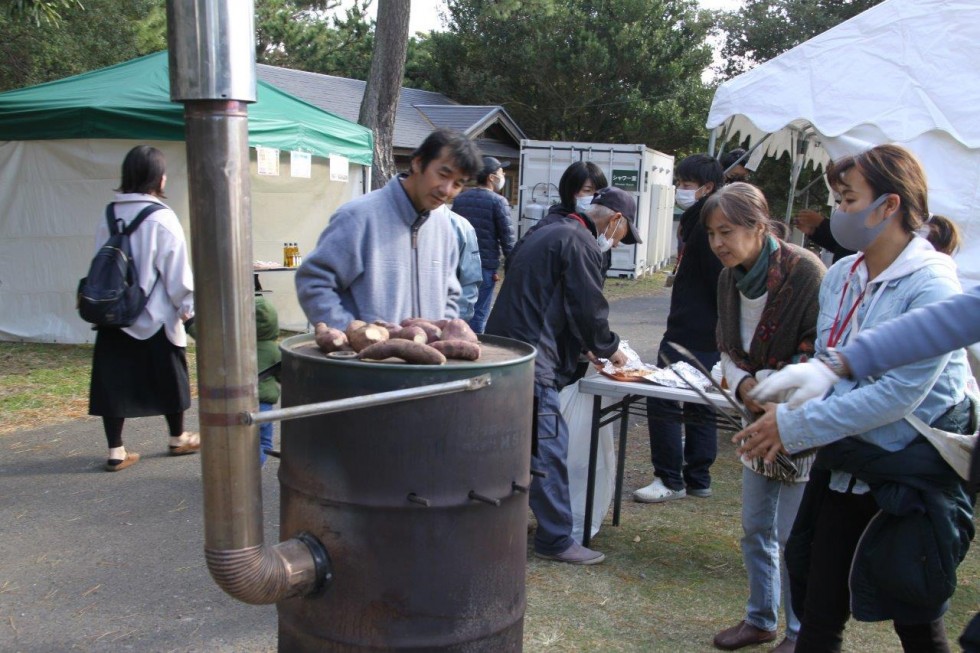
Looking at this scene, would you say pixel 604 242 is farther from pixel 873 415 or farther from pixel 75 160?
pixel 75 160

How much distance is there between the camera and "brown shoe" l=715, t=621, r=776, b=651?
3305 mm

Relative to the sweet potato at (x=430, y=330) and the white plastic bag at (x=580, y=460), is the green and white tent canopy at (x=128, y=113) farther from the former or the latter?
the sweet potato at (x=430, y=330)

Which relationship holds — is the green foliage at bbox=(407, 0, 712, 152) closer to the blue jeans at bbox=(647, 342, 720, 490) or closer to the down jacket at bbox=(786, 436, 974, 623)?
the blue jeans at bbox=(647, 342, 720, 490)

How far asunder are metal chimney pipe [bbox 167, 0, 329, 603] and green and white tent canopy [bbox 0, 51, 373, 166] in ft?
20.7

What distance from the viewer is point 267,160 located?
9.09 metres

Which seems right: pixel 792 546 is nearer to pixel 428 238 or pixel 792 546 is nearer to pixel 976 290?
pixel 976 290

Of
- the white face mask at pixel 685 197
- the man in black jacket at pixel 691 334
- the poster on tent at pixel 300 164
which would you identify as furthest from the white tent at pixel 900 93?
the poster on tent at pixel 300 164

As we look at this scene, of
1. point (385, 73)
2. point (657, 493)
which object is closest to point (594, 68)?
point (385, 73)

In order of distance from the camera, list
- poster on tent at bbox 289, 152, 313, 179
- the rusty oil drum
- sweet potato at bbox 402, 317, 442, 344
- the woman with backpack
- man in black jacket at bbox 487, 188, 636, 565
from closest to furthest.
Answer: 1. the rusty oil drum
2. sweet potato at bbox 402, 317, 442, 344
3. man in black jacket at bbox 487, 188, 636, 565
4. the woman with backpack
5. poster on tent at bbox 289, 152, 313, 179

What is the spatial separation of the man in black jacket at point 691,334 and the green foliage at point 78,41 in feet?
46.3

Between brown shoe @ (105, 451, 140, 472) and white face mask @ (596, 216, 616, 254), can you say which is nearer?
white face mask @ (596, 216, 616, 254)

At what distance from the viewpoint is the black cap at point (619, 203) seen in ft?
13.7

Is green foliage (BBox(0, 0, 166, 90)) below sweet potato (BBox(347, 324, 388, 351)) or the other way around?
the other way around

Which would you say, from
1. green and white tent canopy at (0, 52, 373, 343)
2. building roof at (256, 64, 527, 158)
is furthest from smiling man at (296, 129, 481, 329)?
building roof at (256, 64, 527, 158)
